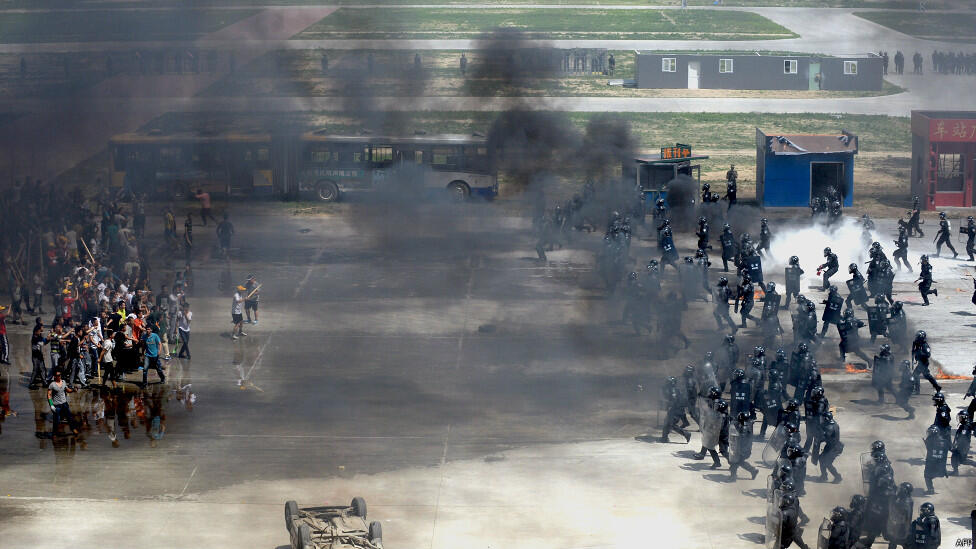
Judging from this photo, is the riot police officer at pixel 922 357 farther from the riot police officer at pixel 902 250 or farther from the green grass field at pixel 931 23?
the green grass field at pixel 931 23

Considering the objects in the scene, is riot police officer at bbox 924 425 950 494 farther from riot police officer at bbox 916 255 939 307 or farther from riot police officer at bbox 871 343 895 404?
riot police officer at bbox 916 255 939 307

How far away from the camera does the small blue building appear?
40.1m

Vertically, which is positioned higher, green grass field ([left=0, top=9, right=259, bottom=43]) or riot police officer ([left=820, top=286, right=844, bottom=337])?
green grass field ([left=0, top=9, right=259, bottom=43])

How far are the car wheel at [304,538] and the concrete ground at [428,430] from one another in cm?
154

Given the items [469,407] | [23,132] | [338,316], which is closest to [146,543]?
[469,407]

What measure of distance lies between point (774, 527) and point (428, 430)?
284 inches

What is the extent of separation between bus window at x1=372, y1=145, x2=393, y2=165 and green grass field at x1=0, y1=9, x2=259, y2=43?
783 cm

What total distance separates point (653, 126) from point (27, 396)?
33.9 m

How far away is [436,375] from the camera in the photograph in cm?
2547

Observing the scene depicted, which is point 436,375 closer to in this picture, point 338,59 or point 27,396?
point 27,396

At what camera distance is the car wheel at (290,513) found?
56.4 feet

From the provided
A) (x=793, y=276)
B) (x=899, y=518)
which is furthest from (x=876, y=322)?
(x=899, y=518)

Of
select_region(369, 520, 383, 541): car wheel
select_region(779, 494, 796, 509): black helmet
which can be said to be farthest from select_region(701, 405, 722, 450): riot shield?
select_region(369, 520, 383, 541): car wheel

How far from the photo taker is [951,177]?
1610 inches
